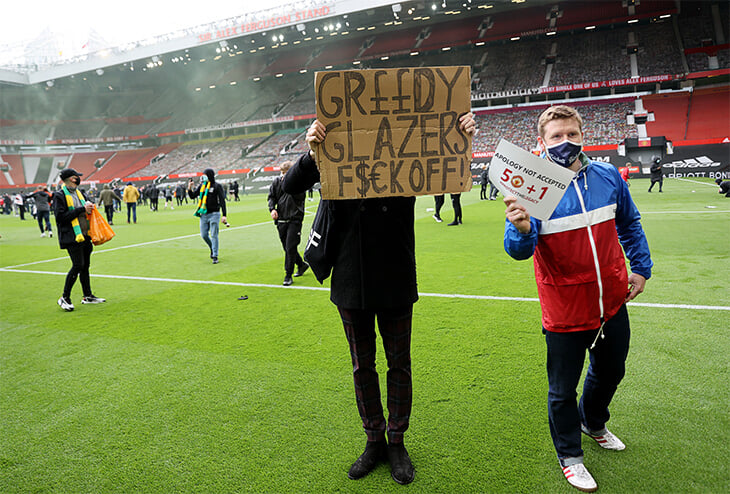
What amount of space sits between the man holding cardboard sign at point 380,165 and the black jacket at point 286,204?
16.0 ft

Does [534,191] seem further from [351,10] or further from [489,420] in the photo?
[351,10]

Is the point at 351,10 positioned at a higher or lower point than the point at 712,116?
higher

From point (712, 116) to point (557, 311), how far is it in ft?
143

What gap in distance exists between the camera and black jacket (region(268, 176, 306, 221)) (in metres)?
7.22

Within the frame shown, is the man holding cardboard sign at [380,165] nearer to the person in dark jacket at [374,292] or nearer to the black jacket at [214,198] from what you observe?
the person in dark jacket at [374,292]

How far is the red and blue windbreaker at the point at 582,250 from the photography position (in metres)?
2.22

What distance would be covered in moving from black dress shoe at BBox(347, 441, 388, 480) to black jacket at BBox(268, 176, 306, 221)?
5.08m

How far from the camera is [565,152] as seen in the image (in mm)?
2279

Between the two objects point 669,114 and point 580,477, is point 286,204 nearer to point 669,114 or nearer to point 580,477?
point 580,477

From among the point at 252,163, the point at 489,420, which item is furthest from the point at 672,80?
the point at 489,420

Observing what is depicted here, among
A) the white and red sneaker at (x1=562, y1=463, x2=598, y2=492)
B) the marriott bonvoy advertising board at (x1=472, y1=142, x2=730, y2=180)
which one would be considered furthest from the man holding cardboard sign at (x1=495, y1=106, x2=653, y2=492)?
the marriott bonvoy advertising board at (x1=472, y1=142, x2=730, y2=180)

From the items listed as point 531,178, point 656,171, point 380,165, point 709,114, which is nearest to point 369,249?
point 380,165

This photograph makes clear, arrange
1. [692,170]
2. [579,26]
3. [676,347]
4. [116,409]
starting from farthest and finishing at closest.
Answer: [579,26]
[692,170]
[676,347]
[116,409]

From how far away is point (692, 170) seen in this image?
103 feet
